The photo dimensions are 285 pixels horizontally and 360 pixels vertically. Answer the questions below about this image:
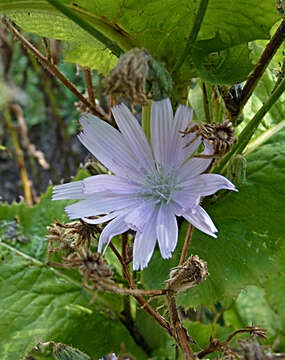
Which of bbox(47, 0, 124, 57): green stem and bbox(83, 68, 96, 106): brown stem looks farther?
bbox(83, 68, 96, 106): brown stem

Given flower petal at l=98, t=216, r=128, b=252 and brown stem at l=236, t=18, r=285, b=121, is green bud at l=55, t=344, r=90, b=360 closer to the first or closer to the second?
flower petal at l=98, t=216, r=128, b=252

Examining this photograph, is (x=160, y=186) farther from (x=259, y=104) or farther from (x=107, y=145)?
(x=259, y=104)

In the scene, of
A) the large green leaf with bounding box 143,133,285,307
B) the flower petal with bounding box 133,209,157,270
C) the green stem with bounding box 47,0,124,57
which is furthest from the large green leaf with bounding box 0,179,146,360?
the green stem with bounding box 47,0,124,57

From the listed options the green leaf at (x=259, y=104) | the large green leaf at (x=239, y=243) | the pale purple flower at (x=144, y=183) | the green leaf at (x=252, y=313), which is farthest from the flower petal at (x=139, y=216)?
the green leaf at (x=252, y=313)

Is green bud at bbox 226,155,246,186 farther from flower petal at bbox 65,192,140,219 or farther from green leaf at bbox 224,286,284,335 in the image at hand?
green leaf at bbox 224,286,284,335

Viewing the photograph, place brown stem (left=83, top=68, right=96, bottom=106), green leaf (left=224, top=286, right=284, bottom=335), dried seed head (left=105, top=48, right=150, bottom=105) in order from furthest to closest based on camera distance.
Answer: green leaf (left=224, top=286, right=284, bottom=335) → brown stem (left=83, top=68, right=96, bottom=106) → dried seed head (left=105, top=48, right=150, bottom=105)

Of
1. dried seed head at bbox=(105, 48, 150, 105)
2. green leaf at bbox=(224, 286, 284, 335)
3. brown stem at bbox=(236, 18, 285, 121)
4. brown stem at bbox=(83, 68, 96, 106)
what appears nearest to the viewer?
dried seed head at bbox=(105, 48, 150, 105)

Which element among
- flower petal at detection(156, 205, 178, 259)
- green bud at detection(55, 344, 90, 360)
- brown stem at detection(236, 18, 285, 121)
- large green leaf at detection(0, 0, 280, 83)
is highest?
large green leaf at detection(0, 0, 280, 83)

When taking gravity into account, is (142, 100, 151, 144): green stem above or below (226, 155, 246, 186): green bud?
above
